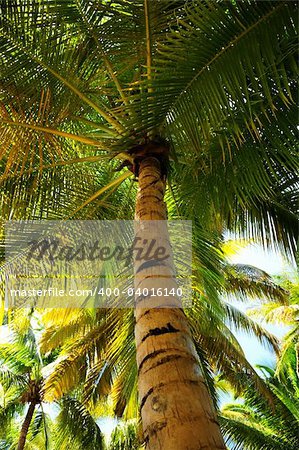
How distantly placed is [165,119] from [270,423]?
Result: 1076 cm

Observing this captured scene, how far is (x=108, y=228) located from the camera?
5363 mm

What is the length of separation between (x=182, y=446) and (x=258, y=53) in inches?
82.5

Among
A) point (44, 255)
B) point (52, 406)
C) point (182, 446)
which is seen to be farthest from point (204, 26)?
point (52, 406)

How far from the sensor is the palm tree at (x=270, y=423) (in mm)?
10148

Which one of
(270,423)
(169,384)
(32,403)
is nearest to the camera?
(169,384)

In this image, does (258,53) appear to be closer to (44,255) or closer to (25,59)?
(25,59)

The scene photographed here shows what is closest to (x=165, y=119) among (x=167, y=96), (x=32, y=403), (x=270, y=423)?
(x=167, y=96)

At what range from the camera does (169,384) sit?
1.74 meters

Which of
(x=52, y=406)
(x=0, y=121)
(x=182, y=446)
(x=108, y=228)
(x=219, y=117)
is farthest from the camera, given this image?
(x=52, y=406)

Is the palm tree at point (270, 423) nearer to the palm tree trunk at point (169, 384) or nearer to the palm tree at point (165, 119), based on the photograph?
the palm tree at point (165, 119)

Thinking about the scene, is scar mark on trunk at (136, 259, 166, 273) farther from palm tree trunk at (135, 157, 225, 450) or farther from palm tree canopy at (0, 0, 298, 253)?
palm tree canopy at (0, 0, 298, 253)

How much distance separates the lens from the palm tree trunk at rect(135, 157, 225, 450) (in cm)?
151

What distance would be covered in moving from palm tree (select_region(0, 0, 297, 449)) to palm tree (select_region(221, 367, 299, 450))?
6788mm

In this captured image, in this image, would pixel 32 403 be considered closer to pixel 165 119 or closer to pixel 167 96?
pixel 165 119
